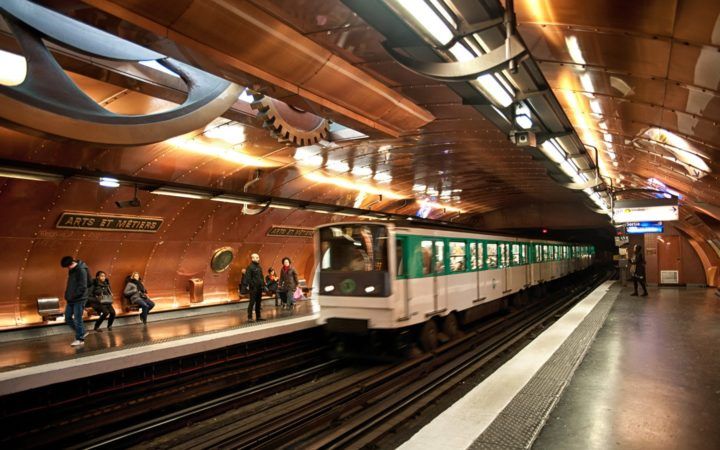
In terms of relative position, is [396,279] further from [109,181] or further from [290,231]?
[290,231]

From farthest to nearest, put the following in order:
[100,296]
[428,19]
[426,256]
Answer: [100,296] → [426,256] → [428,19]

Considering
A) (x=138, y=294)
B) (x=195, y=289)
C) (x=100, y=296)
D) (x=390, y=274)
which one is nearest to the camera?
(x=390, y=274)

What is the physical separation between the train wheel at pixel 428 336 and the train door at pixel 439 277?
1.20ft

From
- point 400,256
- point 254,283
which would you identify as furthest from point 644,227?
point 254,283

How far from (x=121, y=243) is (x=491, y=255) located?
952cm

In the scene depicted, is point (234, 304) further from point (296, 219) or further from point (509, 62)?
point (509, 62)

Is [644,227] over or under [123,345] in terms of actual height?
over

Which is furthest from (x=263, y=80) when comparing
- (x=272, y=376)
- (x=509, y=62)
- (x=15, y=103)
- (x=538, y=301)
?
(x=538, y=301)

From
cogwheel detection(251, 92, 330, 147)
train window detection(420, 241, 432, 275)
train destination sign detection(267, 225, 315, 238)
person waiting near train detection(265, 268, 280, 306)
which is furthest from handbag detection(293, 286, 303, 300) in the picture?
cogwheel detection(251, 92, 330, 147)

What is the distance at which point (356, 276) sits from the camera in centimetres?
870

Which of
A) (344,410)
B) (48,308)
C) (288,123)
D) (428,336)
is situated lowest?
(344,410)

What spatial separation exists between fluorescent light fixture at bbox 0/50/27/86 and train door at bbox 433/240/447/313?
7599 millimetres

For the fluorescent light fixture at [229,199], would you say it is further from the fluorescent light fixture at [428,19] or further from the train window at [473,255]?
the fluorescent light fixture at [428,19]

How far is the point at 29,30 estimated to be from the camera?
525 cm
